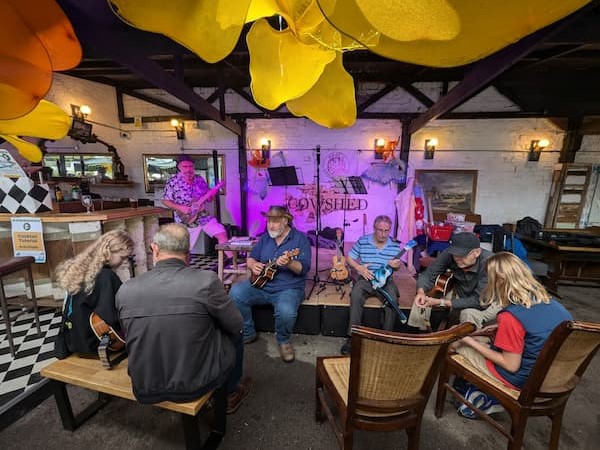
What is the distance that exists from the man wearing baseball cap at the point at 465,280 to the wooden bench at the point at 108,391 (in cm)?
178

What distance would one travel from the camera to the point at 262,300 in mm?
2551

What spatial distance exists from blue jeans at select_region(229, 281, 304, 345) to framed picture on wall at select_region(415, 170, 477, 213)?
11.8 ft

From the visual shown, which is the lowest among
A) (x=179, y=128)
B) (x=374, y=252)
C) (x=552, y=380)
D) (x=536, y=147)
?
(x=552, y=380)

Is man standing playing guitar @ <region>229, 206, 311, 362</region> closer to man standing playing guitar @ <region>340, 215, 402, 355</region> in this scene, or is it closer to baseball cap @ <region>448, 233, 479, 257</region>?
man standing playing guitar @ <region>340, 215, 402, 355</region>

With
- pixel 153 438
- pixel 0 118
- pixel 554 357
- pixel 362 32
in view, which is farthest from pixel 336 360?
pixel 0 118

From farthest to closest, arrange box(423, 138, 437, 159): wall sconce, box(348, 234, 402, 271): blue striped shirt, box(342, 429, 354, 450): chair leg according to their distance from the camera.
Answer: box(423, 138, 437, 159): wall sconce → box(348, 234, 402, 271): blue striped shirt → box(342, 429, 354, 450): chair leg

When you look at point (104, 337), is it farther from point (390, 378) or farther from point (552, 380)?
point (552, 380)

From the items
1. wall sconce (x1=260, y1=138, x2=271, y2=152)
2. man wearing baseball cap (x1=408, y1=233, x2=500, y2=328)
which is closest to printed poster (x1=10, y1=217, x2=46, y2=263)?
wall sconce (x1=260, y1=138, x2=271, y2=152)

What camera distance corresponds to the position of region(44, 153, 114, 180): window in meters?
5.17

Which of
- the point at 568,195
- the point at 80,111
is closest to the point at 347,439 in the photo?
the point at 568,195

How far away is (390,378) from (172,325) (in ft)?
3.34

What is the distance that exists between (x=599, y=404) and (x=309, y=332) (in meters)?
2.25

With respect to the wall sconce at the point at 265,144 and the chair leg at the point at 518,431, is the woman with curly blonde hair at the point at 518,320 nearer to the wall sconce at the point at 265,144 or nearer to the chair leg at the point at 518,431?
the chair leg at the point at 518,431

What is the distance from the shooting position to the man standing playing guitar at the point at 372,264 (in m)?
2.44
